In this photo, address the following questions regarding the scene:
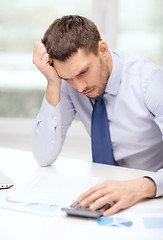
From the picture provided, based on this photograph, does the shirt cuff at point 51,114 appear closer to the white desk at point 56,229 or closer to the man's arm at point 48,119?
the man's arm at point 48,119

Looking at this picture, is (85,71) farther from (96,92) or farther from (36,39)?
(36,39)

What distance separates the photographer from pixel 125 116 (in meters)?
1.59

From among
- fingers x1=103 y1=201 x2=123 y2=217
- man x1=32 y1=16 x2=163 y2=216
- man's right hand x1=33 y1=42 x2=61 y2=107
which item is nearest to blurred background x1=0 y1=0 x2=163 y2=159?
man x1=32 y1=16 x2=163 y2=216

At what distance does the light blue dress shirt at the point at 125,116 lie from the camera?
1542 mm

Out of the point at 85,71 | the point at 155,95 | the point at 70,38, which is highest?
the point at 70,38

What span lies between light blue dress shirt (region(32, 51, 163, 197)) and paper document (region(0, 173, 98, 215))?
0.78 ft

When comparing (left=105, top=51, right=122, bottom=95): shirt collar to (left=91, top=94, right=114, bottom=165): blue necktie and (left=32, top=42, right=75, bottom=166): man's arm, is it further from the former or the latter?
(left=32, top=42, right=75, bottom=166): man's arm

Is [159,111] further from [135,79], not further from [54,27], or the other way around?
[54,27]

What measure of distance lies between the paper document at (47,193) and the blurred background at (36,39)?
164 centimetres

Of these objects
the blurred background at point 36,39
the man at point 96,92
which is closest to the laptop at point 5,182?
the man at point 96,92

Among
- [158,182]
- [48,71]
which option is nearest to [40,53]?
[48,71]

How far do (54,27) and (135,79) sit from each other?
394 millimetres

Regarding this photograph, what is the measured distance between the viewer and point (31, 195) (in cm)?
118

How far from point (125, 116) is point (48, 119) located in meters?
0.33
